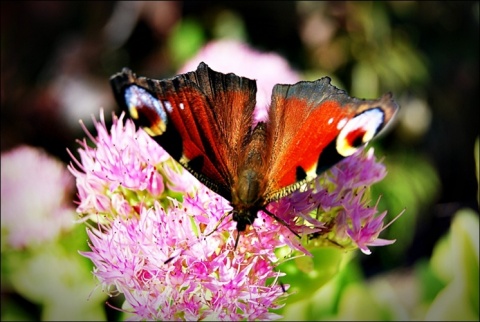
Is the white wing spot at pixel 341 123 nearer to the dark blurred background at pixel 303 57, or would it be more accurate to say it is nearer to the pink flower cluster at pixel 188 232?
the pink flower cluster at pixel 188 232

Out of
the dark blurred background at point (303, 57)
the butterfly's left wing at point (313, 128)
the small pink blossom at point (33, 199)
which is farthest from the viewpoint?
the dark blurred background at point (303, 57)

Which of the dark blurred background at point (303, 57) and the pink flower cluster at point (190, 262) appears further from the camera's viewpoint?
the dark blurred background at point (303, 57)

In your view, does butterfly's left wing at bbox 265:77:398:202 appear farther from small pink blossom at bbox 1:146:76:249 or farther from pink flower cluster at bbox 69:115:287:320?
small pink blossom at bbox 1:146:76:249

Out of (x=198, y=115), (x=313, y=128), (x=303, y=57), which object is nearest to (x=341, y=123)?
(x=313, y=128)

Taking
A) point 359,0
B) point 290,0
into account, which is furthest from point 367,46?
point 290,0

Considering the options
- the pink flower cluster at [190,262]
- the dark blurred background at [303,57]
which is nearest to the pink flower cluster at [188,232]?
the pink flower cluster at [190,262]

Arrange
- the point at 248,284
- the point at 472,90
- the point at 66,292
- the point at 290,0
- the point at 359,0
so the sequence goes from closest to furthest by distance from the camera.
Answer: the point at 248,284, the point at 66,292, the point at 359,0, the point at 290,0, the point at 472,90

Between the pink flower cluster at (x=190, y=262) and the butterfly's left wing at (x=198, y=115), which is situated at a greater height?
the butterfly's left wing at (x=198, y=115)

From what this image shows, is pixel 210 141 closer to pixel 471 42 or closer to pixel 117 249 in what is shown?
pixel 117 249
